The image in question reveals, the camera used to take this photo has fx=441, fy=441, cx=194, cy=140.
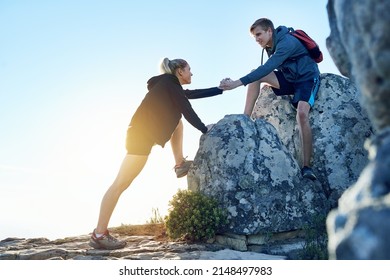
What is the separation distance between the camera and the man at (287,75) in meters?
9.13

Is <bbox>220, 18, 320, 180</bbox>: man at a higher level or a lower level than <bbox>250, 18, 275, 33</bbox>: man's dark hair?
lower

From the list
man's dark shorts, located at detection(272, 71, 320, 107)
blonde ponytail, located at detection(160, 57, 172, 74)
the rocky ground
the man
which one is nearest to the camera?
the rocky ground

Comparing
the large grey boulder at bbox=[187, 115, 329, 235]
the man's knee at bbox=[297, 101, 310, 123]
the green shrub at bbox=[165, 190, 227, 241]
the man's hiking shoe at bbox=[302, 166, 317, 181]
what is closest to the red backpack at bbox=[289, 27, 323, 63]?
the man's knee at bbox=[297, 101, 310, 123]

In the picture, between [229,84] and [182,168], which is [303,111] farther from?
[182,168]

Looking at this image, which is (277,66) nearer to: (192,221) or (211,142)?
(211,142)

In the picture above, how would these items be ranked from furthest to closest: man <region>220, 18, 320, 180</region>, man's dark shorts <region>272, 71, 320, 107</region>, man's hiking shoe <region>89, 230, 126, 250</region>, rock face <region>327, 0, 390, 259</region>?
man's dark shorts <region>272, 71, 320, 107</region> → man <region>220, 18, 320, 180</region> → man's hiking shoe <region>89, 230, 126, 250</region> → rock face <region>327, 0, 390, 259</region>

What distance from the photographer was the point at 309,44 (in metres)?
9.60

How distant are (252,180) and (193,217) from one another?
136cm

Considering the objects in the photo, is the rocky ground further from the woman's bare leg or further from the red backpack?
the red backpack

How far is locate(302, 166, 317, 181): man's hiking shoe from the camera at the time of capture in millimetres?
8836

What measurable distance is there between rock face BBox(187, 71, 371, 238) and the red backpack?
2.50 feet

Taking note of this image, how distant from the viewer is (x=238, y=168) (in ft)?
27.4

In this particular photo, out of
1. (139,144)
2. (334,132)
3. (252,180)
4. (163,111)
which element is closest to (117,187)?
(139,144)

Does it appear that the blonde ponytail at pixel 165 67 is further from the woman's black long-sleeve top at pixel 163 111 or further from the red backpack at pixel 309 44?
the red backpack at pixel 309 44
